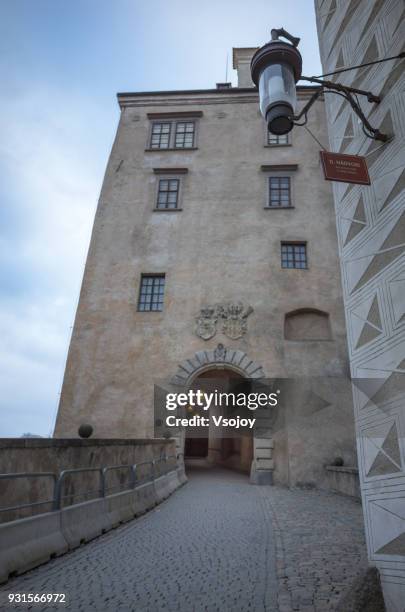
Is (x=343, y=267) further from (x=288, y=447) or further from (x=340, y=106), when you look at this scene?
(x=288, y=447)

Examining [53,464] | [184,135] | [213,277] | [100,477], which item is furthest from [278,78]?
[184,135]

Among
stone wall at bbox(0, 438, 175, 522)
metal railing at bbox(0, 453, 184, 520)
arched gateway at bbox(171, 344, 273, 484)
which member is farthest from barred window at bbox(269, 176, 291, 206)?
stone wall at bbox(0, 438, 175, 522)

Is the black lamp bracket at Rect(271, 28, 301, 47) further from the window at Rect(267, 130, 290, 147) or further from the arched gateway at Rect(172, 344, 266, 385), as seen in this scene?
the window at Rect(267, 130, 290, 147)

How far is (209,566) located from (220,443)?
20.7 metres

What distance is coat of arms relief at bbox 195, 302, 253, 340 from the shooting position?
15.5 meters

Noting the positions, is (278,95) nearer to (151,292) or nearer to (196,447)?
(151,292)

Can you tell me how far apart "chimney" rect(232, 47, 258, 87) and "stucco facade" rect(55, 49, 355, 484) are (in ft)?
11.3

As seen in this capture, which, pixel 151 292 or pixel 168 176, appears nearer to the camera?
pixel 151 292

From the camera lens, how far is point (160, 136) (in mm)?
20812

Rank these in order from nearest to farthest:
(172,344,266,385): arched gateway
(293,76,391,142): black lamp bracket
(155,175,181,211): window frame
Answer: (293,76,391,142): black lamp bracket
(172,344,266,385): arched gateway
(155,175,181,211): window frame

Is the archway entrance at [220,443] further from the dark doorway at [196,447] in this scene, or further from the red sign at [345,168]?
the red sign at [345,168]

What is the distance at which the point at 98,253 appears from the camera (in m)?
17.7

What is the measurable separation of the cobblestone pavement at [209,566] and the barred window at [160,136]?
18419 millimetres

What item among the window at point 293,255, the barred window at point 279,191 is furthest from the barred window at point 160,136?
the window at point 293,255
